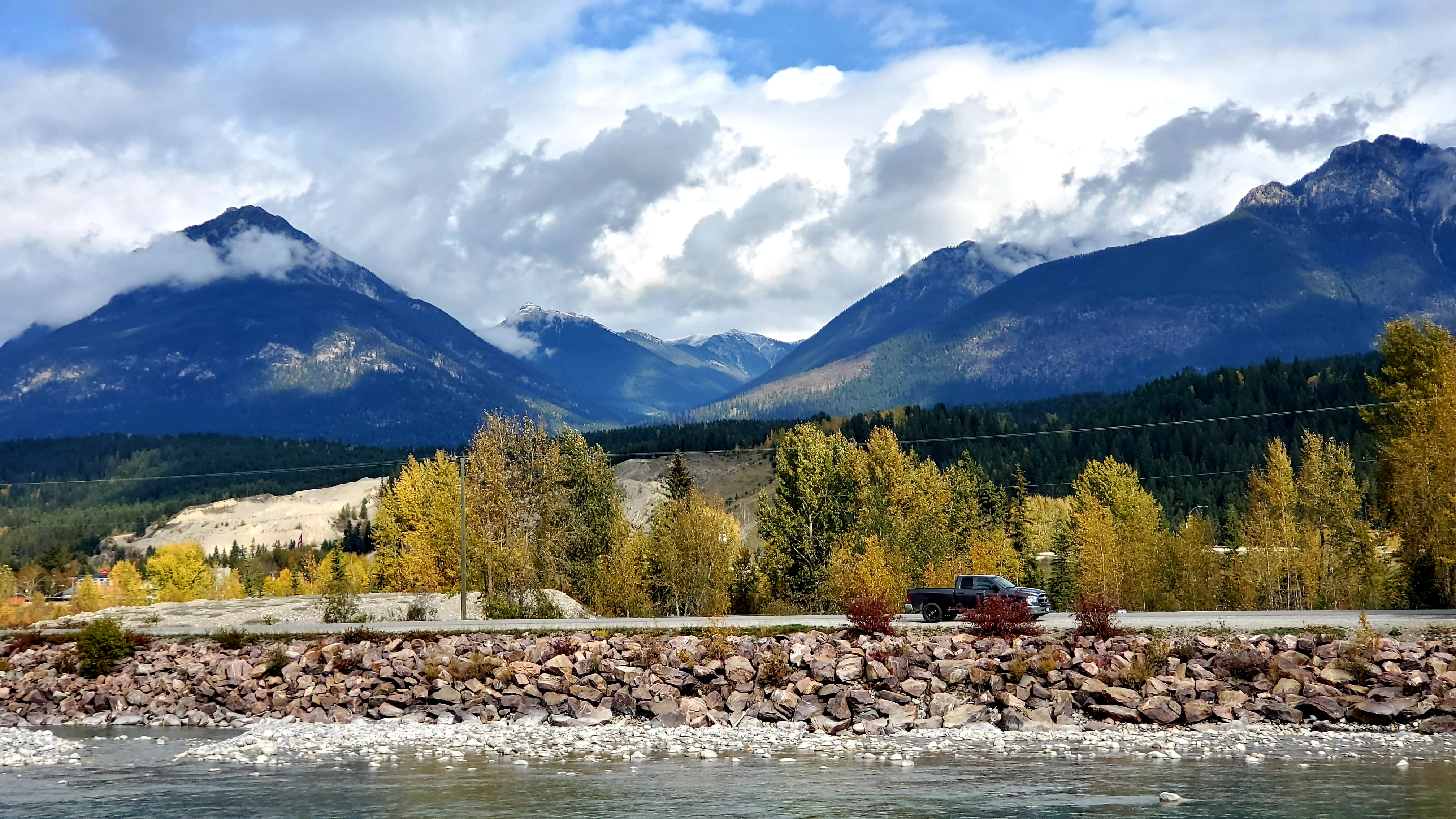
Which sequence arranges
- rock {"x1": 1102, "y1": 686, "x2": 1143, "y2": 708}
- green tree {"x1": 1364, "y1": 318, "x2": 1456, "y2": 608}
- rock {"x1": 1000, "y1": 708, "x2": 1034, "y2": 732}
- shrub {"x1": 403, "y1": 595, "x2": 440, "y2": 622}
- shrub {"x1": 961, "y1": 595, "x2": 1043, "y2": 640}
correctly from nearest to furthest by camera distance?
rock {"x1": 1000, "y1": 708, "x2": 1034, "y2": 732} → rock {"x1": 1102, "y1": 686, "x2": 1143, "y2": 708} → shrub {"x1": 961, "y1": 595, "x2": 1043, "y2": 640} → green tree {"x1": 1364, "y1": 318, "x2": 1456, "y2": 608} → shrub {"x1": 403, "y1": 595, "x2": 440, "y2": 622}

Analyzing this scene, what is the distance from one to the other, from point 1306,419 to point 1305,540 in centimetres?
12471

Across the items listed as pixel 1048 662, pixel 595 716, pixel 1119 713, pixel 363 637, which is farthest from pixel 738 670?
pixel 363 637

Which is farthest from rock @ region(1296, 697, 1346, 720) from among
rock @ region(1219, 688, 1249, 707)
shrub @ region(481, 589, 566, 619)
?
shrub @ region(481, 589, 566, 619)

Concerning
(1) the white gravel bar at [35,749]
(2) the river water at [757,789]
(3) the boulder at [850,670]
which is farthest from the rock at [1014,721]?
(1) the white gravel bar at [35,749]

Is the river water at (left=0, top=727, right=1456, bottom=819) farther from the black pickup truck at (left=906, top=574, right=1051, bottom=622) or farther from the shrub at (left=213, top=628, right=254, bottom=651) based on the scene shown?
the black pickup truck at (left=906, top=574, right=1051, bottom=622)

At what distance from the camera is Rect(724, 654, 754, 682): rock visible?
38.8 meters

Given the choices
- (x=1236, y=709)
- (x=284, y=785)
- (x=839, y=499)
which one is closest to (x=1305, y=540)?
(x=839, y=499)

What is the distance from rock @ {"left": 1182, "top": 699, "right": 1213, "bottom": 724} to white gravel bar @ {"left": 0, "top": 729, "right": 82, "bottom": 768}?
1297 inches

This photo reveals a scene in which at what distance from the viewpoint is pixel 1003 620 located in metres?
40.6

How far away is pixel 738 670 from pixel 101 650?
28495 mm

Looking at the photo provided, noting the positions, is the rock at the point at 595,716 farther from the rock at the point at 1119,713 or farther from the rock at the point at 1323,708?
the rock at the point at 1323,708

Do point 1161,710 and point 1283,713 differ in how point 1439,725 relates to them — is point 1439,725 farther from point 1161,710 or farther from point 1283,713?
point 1161,710

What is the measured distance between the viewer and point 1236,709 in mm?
33688

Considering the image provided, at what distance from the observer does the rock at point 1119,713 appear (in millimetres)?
33844
